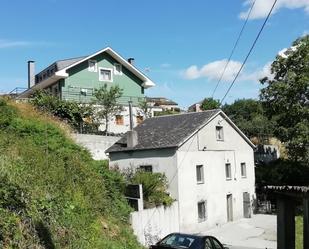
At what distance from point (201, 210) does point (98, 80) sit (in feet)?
72.4

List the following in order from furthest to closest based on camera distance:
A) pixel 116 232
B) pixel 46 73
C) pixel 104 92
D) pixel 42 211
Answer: pixel 46 73
pixel 104 92
pixel 116 232
pixel 42 211

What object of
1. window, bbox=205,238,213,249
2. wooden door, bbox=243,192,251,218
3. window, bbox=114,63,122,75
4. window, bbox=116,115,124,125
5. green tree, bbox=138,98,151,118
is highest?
window, bbox=114,63,122,75

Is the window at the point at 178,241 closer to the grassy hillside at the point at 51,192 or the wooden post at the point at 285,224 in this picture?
the grassy hillside at the point at 51,192

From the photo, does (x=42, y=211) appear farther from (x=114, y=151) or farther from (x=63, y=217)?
(x=114, y=151)

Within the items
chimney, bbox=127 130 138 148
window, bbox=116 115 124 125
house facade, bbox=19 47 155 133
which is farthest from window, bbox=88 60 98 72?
chimney, bbox=127 130 138 148

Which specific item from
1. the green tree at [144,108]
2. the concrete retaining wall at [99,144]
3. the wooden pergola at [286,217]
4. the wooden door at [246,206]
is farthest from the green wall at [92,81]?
the wooden pergola at [286,217]

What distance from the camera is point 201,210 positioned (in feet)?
103

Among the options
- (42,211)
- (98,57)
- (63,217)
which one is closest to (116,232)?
(63,217)

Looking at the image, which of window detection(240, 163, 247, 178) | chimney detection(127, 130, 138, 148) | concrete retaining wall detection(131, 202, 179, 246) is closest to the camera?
concrete retaining wall detection(131, 202, 179, 246)

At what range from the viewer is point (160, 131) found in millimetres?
33031

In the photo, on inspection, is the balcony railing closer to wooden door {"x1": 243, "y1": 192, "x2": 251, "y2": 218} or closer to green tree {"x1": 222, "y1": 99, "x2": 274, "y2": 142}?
wooden door {"x1": 243, "y1": 192, "x2": 251, "y2": 218}

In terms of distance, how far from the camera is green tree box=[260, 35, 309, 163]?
35.4 metres

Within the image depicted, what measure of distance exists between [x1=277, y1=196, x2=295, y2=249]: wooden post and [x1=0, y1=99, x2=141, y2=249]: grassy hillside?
587cm

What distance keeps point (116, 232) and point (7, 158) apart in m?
5.67
